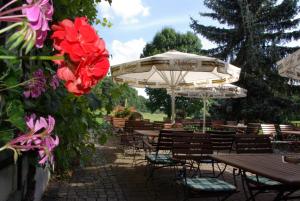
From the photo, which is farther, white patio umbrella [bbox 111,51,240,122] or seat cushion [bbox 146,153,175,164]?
white patio umbrella [bbox 111,51,240,122]

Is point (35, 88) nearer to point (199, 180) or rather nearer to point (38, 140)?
point (38, 140)

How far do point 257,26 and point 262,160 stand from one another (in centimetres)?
2262

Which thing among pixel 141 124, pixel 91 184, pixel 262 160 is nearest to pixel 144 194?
pixel 91 184

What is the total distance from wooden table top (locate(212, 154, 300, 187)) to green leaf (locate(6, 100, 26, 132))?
8.07 feet

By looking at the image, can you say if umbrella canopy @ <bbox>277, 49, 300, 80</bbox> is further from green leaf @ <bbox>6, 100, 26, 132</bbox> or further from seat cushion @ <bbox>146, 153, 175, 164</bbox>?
green leaf @ <bbox>6, 100, 26, 132</bbox>

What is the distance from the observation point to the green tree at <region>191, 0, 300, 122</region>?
79.1ft

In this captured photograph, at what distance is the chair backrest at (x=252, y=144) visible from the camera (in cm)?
539

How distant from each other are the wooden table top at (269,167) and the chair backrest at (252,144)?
2.58 ft

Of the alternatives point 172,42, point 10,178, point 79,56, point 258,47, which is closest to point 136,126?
point 10,178

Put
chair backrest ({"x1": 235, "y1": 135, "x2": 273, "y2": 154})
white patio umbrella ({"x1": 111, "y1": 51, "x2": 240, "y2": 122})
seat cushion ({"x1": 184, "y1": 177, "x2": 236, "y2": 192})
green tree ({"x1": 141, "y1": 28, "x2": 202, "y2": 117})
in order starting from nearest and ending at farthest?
1. seat cushion ({"x1": 184, "y1": 177, "x2": 236, "y2": 192})
2. chair backrest ({"x1": 235, "y1": 135, "x2": 273, "y2": 154})
3. white patio umbrella ({"x1": 111, "y1": 51, "x2": 240, "y2": 122})
4. green tree ({"x1": 141, "y1": 28, "x2": 202, "y2": 117})

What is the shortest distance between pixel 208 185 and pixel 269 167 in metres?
0.89

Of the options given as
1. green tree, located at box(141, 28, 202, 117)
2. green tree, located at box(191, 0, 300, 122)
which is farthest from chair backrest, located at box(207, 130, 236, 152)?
green tree, located at box(141, 28, 202, 117)

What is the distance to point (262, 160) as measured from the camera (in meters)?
4.21

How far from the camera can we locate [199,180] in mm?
4656
